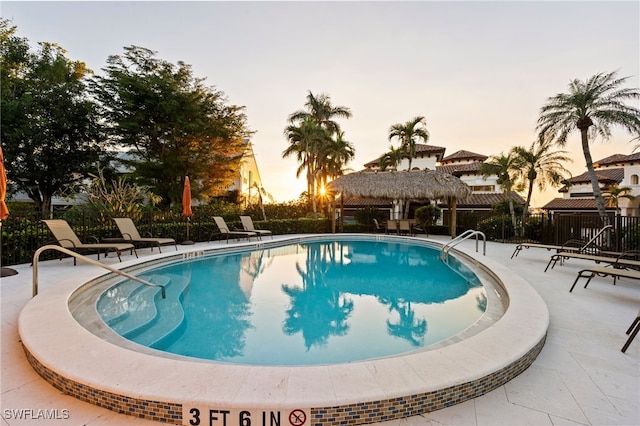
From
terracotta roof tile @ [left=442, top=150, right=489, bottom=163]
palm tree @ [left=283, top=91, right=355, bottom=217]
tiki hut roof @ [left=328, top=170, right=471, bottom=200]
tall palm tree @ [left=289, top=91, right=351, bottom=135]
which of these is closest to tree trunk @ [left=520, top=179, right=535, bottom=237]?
tiki hut roof @ [left=328, top=170, right=471, bottom=200]

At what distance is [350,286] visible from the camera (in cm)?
672

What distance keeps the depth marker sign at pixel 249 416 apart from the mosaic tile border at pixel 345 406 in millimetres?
76

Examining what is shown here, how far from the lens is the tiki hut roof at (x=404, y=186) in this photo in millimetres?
15852

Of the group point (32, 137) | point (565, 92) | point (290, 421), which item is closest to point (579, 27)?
point (565, 92)

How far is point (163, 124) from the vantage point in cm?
1791

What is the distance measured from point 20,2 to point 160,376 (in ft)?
43.6

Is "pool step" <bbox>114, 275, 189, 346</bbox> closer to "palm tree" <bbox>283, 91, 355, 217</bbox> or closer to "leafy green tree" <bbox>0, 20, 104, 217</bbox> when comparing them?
"palm tree" <bbox>283, 91, 355, 217</bbox>

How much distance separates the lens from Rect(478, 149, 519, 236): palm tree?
15243 millimetres

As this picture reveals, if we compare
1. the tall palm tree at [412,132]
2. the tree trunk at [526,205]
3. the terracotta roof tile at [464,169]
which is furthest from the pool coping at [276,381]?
the terracotta roof tile at [464,169]

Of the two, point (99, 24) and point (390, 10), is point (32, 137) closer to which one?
point (99, 24)

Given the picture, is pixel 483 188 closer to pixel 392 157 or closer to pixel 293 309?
pixel 392 157

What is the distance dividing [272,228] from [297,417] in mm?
14954

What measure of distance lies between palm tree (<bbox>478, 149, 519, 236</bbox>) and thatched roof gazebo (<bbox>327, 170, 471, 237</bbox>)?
5.73 ft

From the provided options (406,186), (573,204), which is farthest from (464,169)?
(406,186)
